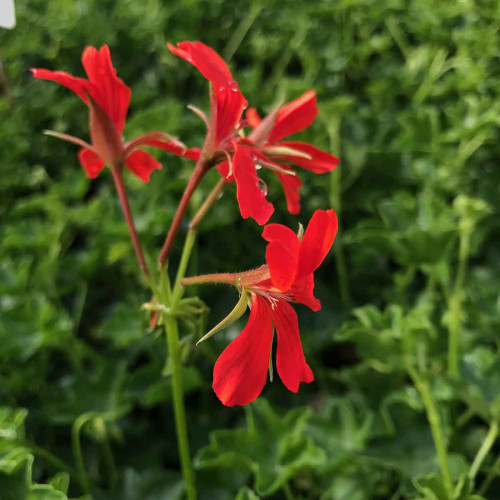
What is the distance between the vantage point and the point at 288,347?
20.7 inches

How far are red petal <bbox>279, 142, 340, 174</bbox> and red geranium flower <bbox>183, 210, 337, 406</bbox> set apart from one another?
0.18 metres

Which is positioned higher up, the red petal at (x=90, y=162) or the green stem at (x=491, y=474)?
the red petal at (x=90, y=162)

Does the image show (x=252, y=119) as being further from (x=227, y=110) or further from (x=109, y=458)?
(x=109, y=458)

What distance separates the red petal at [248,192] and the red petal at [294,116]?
14 cm

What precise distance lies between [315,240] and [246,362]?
5.0 inches

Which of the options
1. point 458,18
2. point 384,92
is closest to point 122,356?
point 384,92

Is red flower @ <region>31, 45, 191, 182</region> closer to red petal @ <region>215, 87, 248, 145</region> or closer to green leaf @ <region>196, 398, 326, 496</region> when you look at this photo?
red petal @ <region>215, 87, 248, 145</region>

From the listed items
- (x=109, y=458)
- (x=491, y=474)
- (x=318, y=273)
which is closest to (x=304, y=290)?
(x=491, y=474)

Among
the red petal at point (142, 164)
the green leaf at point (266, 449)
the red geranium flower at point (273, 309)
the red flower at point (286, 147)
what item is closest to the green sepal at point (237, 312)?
the red geranium flower at point (273, 309)

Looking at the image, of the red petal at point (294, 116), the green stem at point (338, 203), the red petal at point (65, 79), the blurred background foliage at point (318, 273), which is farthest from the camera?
the green stem at point (338, 203)

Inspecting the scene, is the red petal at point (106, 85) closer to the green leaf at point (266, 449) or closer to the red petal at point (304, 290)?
the red petal at point (304, 290)

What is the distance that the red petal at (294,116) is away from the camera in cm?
66

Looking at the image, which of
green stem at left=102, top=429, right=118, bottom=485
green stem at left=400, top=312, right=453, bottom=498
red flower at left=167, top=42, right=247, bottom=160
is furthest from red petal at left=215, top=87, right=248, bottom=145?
green stem at left=102, top=429, right=118, bottom=485

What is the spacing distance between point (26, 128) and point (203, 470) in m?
1.07
